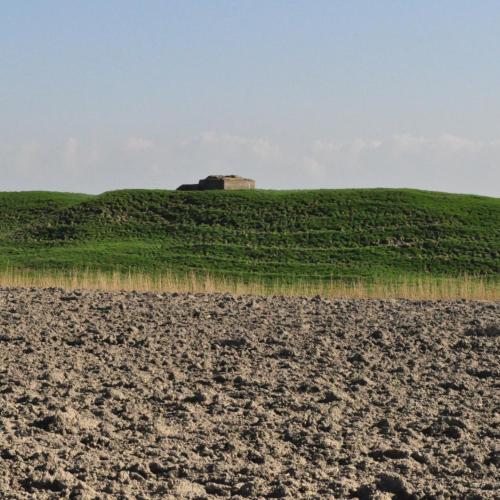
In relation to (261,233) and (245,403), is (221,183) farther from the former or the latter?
(245,403)

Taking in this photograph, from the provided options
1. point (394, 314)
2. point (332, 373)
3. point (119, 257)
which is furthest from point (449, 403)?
point (119, 257)

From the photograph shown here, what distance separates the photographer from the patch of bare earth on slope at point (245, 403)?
21.7ft

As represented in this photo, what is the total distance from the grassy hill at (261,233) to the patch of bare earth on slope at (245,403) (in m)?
17.9

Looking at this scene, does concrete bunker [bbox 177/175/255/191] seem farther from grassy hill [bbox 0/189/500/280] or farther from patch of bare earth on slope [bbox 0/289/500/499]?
patch of bare earth on slope [bbox 0/289/500/499]

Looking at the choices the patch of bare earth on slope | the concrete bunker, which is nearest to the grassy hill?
the concrete bunker

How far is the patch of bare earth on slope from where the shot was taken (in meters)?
6.61

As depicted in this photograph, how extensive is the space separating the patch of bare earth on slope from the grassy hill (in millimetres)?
17948

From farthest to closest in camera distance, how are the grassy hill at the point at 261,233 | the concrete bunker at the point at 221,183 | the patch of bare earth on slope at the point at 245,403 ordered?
the concrete bunker at the point at 221,183 → the grassy hill at the point at 261,233 → the patch of bare earth on slope at the point at 245,403

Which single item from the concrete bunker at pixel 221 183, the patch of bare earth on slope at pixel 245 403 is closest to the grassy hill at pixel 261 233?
the concrete bunker at pixel 221 183

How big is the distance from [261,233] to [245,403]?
31.6 m

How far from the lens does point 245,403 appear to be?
30.2 ft

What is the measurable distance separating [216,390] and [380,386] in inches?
71.3

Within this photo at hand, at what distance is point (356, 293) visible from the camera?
20844 mm

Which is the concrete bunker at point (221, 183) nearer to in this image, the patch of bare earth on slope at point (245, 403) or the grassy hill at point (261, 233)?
the grassy hill at point (261, 233)
